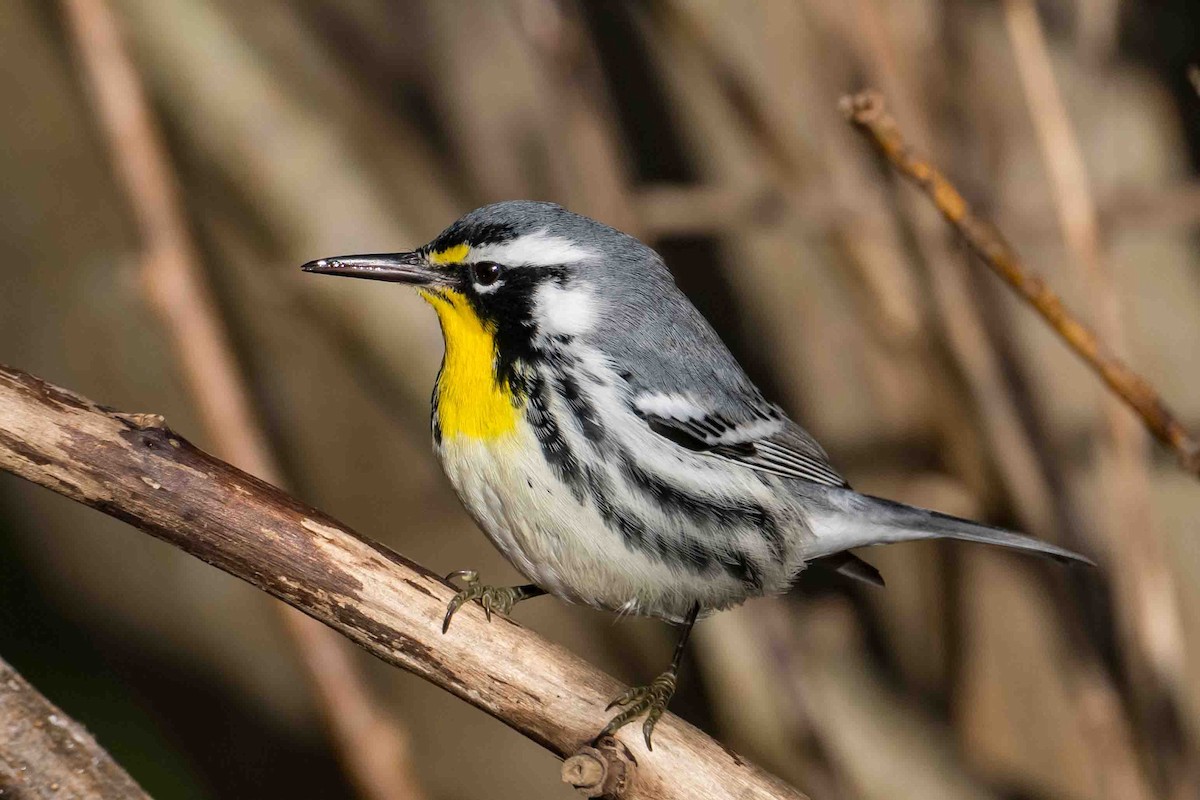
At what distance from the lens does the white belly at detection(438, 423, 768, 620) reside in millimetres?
1850

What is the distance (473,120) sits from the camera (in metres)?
3.24

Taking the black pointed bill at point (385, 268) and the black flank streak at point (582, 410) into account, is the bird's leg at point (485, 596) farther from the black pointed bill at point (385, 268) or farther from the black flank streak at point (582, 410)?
the black pointed bill at point (385, 268)

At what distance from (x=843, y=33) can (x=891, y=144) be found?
53.0 inches

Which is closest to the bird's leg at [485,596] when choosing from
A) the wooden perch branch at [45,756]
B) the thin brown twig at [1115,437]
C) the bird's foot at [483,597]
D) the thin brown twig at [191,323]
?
the bird's foot at [483,597]

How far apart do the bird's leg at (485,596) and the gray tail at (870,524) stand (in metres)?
0.54

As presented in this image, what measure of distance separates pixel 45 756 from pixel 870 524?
1437 millimetres

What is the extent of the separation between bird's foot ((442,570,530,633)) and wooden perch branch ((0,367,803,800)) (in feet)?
0.04

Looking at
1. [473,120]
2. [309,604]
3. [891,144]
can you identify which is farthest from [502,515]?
[473,120]

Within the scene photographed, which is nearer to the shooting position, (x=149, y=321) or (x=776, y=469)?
(x=776, y=469)

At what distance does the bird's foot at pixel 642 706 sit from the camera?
175cm

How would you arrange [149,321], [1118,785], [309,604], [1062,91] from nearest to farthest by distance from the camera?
[309,604] < [1118,785] < [1062,91] < [149,321]

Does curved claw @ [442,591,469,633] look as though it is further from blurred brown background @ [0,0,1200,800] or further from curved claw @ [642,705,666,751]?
blurred brown background @ [0,0,1200,800]

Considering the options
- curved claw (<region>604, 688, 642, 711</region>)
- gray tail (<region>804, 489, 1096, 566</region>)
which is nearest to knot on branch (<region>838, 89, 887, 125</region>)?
gray tail (<region>804, 489, 1096, 566</region>)

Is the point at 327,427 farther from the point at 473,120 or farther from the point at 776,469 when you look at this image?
the point at 776,469
